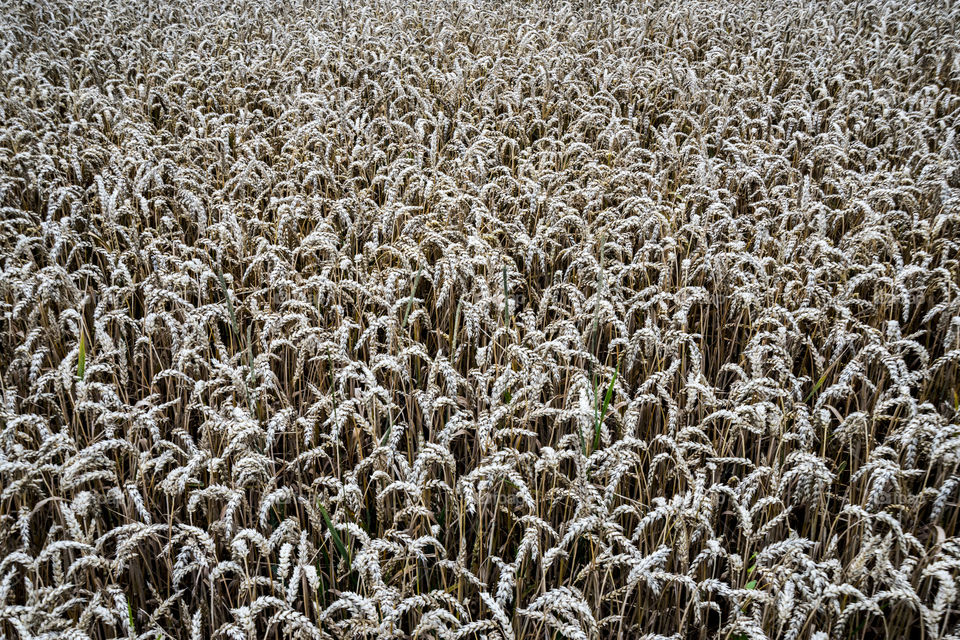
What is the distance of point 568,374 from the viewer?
7.68 ft

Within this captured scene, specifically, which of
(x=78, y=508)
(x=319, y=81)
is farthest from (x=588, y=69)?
(x=78, y=508)

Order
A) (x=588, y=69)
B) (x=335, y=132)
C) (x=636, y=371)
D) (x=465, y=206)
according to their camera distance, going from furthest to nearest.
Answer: (x=588, y=69) → (x=335, y=132) → (x=465, y=206) → (x=636, y=371)

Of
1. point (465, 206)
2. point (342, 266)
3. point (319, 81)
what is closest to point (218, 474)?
point (342, 266)

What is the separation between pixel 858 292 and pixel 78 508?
288 cm

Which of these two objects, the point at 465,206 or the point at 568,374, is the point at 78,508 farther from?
the point at 465,206

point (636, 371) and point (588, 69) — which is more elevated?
point (588, 69)

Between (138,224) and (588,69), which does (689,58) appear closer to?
(588,69)

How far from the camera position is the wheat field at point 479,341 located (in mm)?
1706

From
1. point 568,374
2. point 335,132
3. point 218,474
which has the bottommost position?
point 218,474

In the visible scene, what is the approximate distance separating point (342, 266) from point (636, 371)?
4.00 feet

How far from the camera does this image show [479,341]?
274 cm

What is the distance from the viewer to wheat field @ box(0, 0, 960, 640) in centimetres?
171

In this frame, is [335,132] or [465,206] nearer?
[465,206]

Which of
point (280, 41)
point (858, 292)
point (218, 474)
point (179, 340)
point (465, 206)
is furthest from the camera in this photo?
point (280, 41)
